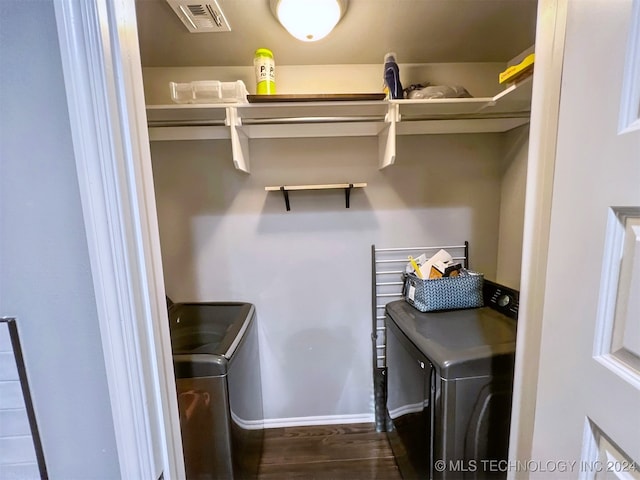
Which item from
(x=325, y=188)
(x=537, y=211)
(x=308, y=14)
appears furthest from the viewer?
(x=325, y=188)

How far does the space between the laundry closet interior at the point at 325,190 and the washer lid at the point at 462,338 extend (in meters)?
0.41

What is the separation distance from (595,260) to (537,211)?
22cm

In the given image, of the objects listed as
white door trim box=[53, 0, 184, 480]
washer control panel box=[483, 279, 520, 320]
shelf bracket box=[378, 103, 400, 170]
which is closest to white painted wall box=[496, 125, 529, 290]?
washer control panel box=[483, 279, 520, 320]

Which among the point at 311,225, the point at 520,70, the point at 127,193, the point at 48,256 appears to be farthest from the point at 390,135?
the point at 48,256

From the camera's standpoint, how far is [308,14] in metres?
1.09

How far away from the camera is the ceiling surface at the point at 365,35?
117cm

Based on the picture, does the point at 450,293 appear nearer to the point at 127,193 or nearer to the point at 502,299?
the point at 502,299

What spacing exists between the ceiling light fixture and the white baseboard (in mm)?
2157

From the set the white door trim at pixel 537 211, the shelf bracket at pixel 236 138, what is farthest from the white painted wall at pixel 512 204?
the shelf bracket at pixel 236 138

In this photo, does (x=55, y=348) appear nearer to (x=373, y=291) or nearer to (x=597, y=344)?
(x=597, y=344)

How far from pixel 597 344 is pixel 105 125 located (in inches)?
35.3

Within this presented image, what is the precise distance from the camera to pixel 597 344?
0.51 meters

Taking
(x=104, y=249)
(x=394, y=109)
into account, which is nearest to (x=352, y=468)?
(x=104, y=249)

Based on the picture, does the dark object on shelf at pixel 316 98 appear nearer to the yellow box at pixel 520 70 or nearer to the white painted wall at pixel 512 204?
the yellow box at pixel 520 70
